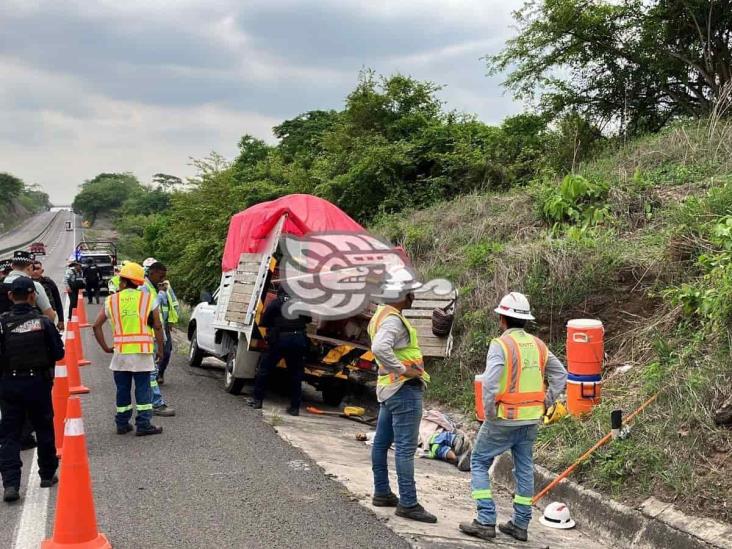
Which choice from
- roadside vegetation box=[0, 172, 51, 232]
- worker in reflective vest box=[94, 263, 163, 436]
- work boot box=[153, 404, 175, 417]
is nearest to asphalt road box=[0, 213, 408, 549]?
work boot box=[153, 404, 175, 417]

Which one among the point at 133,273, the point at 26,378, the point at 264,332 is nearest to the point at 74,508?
the point at 26,378

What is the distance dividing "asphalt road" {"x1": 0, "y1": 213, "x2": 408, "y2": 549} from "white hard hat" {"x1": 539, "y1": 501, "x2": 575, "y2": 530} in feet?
4.91

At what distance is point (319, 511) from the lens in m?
5.08

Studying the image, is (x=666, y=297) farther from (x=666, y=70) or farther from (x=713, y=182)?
(x=666, y=70)

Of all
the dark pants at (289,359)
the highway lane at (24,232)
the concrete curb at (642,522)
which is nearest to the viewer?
the concrete curb at (642,522)

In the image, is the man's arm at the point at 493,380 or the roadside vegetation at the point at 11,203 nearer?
the man's arm at the point at 493,380

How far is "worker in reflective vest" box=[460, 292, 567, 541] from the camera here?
4980 mm

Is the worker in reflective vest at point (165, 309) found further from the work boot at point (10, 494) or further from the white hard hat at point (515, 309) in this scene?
the white hard hat at point (515, 309)

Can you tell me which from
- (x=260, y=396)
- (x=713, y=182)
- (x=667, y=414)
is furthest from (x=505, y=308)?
(x=713, y=182)

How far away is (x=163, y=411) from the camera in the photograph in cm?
827

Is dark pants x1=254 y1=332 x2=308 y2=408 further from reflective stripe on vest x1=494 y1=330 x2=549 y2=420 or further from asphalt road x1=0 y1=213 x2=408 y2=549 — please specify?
reflective stripe on vest x1=494 y1=330 x2=549 y2=420

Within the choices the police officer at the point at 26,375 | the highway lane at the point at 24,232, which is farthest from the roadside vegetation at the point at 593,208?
the highway lane at the point at 24,232

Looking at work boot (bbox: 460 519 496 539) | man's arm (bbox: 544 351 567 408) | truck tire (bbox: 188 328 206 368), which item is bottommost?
work boot (bbox: 460 519 496 539)

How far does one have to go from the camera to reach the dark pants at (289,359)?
8844 millimetres
